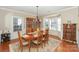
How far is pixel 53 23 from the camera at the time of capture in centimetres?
239

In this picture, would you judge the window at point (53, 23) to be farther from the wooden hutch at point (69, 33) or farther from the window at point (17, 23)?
the window at point (17, 23)

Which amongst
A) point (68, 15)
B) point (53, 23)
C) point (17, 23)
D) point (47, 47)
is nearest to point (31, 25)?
point (17, 23)

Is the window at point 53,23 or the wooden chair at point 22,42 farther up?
the window at point 53,23

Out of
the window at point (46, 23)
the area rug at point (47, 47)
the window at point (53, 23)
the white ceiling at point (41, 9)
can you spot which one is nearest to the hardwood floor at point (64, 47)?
the area rug at point (47, 47)

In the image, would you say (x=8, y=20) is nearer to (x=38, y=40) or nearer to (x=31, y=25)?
(x=31, y=25)

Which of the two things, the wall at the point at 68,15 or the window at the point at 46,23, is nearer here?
the wall at the point at 68,15

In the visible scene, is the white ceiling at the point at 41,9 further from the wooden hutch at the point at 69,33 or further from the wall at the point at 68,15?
the wooden hutch at the point at 69,33

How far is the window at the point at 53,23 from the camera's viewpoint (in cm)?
236

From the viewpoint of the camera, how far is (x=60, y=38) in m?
2.37

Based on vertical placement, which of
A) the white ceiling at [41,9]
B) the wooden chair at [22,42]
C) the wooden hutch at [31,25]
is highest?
the white ceiling at [41,9]

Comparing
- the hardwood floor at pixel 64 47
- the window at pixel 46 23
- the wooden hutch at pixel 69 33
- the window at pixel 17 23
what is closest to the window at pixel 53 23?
the window at pixel 46 23

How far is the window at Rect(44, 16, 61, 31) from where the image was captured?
2.36m
